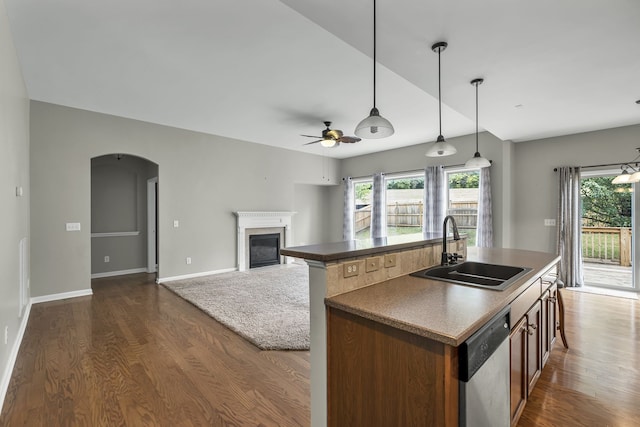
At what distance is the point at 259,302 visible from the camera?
13.8 feet

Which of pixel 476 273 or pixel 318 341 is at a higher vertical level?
pixel 476 273

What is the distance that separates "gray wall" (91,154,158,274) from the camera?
597cm

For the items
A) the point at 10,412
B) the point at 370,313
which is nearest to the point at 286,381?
the point at 370,313

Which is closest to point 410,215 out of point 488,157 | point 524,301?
point 488,157

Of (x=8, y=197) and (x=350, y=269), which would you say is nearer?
(x=350, y=269)

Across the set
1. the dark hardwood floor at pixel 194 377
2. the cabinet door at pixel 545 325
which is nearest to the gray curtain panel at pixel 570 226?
the dark hardwood floor at pixel 194 377

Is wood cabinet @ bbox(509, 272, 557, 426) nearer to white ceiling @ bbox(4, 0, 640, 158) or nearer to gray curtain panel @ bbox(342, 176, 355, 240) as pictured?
white ceiling @ bbox(4, 0, 640, 158)

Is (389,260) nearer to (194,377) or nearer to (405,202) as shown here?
(194,377)

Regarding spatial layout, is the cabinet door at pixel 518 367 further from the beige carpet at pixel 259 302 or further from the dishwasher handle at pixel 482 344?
the beige carpet at pixel 259 302

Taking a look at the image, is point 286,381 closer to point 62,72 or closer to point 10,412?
point 10,412

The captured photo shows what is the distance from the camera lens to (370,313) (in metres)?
1.28

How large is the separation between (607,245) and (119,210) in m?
9.09

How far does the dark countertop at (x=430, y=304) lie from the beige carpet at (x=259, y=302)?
1.60m

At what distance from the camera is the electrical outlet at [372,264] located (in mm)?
1722
